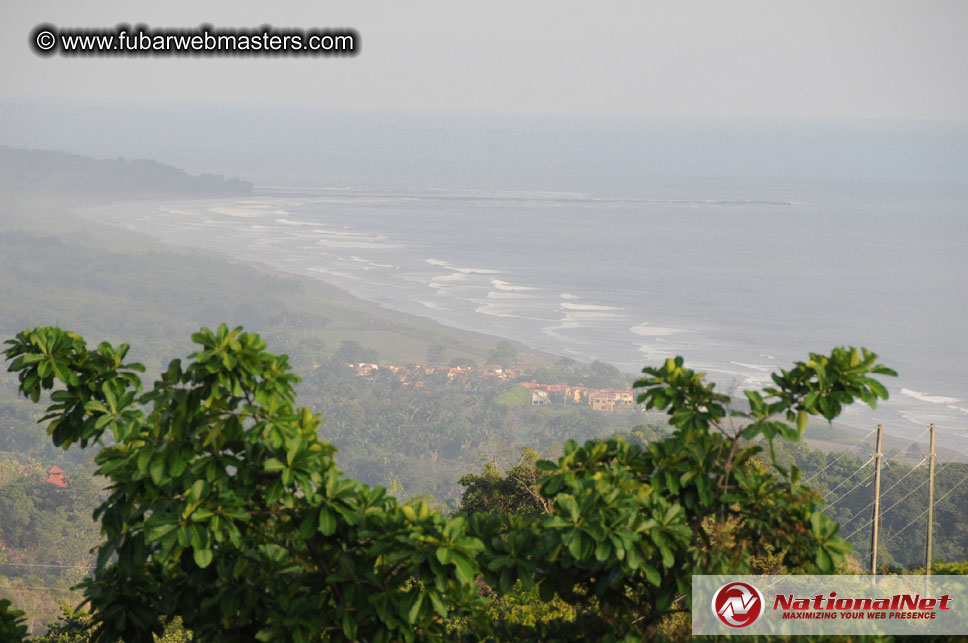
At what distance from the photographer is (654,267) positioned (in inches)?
3718

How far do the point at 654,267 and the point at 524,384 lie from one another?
128 feet

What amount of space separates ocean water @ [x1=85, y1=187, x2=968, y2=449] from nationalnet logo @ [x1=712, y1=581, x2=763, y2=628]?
47031 mm

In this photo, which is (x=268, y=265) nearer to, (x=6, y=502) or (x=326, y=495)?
(x=6, y=502)

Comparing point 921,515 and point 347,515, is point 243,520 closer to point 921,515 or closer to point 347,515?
point 347,515

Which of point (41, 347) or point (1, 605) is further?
point (1, 605)

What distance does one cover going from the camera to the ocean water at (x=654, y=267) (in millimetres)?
66625

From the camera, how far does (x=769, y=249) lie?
108062 mm

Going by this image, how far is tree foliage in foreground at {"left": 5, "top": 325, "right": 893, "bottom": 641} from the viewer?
4.35 m

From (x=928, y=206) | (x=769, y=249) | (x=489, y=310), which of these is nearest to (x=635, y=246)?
(x=769, y=249)

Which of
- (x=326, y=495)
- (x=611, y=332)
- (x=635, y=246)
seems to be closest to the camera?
(x=326, y=495)

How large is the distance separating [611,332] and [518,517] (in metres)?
64.3

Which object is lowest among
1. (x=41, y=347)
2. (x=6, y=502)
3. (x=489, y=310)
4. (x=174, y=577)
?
(x=6, y=502)

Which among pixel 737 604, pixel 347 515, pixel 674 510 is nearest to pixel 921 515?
pixel 737 604

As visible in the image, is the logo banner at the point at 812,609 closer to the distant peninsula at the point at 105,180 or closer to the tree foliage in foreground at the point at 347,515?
the tree foliage in foreground at the point at 347,515
